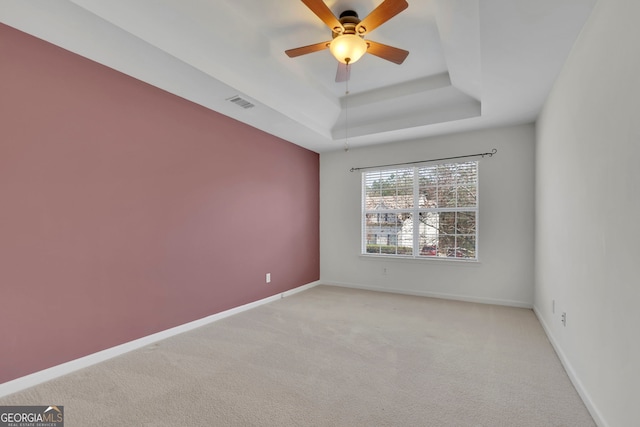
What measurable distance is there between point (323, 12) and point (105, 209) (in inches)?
93.1

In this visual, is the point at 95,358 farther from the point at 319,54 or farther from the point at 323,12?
the point at 319,54

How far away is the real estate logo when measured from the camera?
1761 mm

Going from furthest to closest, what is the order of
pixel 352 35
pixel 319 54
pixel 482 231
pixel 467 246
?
pixel 467 246 < pixel 482 231 < pixel 319 54 < pixel 352 35

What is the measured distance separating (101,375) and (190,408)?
0.93 m

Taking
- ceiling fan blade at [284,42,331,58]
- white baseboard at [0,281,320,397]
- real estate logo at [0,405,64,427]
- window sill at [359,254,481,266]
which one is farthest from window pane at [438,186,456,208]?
real estate logo at [0,405,64,427]

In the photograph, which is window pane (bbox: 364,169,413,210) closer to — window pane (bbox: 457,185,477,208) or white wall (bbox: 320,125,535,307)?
white wall (bbox: 320,125,535,307)

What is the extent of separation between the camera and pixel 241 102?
3.31m

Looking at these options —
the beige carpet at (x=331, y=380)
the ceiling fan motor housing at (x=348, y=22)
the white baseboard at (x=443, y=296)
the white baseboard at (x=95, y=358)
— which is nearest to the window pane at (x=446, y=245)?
the white baseboard at (x=443, y=296)

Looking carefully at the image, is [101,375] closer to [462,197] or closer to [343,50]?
[343,50]

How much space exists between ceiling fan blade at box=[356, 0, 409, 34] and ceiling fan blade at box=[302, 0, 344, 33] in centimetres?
16

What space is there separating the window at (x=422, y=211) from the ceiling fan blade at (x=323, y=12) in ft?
9.58

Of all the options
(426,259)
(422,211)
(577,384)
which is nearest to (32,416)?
(577,384)

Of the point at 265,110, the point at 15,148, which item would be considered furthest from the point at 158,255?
the point at 265,110

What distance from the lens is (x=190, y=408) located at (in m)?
1.88
